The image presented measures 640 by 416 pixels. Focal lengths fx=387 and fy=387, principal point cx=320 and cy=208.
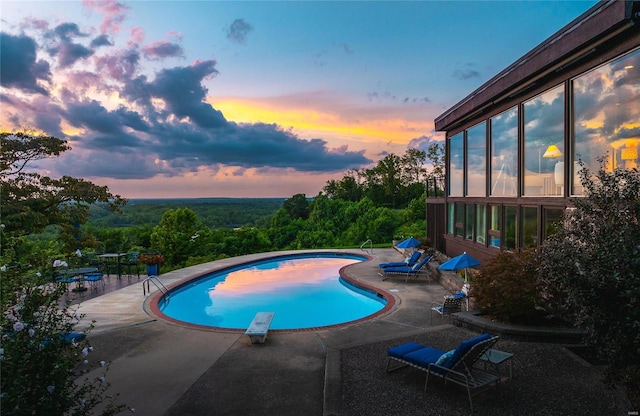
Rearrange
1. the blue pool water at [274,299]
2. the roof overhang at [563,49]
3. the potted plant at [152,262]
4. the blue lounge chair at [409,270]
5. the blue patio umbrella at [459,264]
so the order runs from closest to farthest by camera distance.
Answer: the roof overhang at [563,49] < the blue patio umbrella at [459,264] < the blue pool water at [274,299] < the blue lounge chair at [409,270] < the potted plant at [152,262]

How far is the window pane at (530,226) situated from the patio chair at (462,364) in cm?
528

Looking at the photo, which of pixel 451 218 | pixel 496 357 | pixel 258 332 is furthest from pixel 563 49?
pixel 451 218

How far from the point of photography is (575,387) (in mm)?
5137

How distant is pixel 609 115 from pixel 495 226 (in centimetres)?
517

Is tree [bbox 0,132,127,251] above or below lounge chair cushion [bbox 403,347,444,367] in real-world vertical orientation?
above

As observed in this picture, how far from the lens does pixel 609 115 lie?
24.1ft

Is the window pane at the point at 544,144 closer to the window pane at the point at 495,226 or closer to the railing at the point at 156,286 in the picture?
the window pane at the point at 495,226

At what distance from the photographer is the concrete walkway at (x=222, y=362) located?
5.11 metres

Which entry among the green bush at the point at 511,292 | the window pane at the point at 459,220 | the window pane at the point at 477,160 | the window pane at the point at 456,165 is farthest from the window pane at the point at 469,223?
the green bush at the point at 511,292

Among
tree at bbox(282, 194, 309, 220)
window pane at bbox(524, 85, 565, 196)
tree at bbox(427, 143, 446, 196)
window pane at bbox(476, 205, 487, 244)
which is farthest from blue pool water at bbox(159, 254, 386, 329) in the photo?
tree at bbox(427, 143, 446, 196)

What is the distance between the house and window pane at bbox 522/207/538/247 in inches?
1.0

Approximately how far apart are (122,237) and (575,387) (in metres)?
26.7

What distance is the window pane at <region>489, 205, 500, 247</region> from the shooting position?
1173 cm

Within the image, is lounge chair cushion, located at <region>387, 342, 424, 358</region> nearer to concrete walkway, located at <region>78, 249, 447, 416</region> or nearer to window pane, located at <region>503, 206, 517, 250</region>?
concrete walkway, located at <region>78, 249, 447, 416</region>
